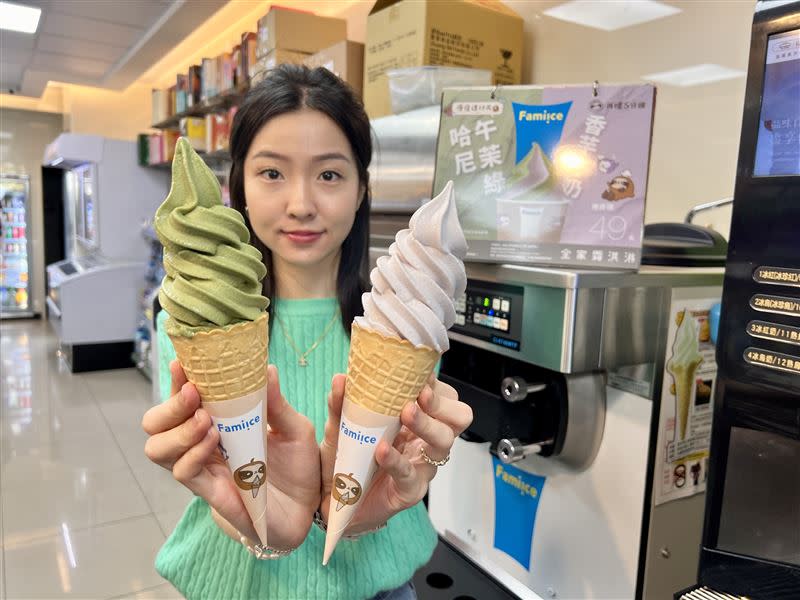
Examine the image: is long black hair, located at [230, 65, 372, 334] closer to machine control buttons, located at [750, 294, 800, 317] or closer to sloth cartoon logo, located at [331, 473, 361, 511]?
sloth cartoon logo, located at [331, 473, 361, 511]

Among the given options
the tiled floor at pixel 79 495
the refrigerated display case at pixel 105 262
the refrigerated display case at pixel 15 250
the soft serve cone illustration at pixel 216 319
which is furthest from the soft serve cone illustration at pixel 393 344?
the refrigerated display case at pixel 15 250

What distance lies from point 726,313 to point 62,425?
4375 millimetres

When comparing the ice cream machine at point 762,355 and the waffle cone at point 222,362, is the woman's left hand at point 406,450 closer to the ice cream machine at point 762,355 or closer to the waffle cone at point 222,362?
the waffle cone at point 222,362

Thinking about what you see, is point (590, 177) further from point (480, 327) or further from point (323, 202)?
point (323, 202)

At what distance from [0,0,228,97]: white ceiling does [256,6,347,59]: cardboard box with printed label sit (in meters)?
1.06

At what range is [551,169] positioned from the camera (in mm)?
1210

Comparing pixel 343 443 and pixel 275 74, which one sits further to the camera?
pixel 275 74

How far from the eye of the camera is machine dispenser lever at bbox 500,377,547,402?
4.10 ft

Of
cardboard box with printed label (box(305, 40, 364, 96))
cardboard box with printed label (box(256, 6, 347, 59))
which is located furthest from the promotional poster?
cardboard box with printed label (box(256, 6, 347, 59))

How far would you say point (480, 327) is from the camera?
136 centimetres

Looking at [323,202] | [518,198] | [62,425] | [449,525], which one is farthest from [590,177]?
[62,425]

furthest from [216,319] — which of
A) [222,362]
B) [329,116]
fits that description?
[329,116]

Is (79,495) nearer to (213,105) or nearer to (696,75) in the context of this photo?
(213,105)

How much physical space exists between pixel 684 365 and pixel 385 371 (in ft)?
2.67
